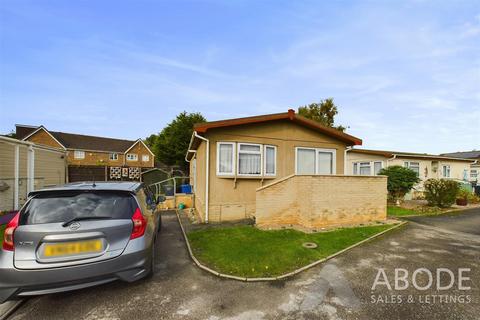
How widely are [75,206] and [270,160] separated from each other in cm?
698

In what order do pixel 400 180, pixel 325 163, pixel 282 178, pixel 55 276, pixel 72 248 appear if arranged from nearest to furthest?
1. pixel 55 276
2. pixel 72 248
3. pixel 282 178
4. pixel 325 163
5. pixel 400 180

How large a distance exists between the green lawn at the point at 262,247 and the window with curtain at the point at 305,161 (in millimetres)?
3184

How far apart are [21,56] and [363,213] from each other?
52.7 feet

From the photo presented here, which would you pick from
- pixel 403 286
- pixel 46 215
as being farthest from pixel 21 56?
pixel 403 286

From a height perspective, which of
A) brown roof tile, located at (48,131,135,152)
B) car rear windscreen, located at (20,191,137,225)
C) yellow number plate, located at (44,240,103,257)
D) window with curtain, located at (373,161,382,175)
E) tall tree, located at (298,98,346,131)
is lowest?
yellow number plate, located at (44,240,103,257)

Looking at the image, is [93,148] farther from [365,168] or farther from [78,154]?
[365,168]

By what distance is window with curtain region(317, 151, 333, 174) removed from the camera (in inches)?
383

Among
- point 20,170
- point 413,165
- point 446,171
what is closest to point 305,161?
point 413,165

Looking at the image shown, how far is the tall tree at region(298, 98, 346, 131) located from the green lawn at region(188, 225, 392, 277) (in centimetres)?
2064

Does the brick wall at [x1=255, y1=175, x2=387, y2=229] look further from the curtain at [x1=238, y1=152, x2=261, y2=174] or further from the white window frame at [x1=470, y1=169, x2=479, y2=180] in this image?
the white window frame at [x1=470, y1=169, x2=479, y2=180]

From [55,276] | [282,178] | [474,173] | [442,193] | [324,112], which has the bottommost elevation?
[442,193]

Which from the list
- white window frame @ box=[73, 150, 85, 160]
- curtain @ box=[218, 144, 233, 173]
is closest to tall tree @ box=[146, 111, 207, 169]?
white window frame @ box=[73, 150, 85, 160]

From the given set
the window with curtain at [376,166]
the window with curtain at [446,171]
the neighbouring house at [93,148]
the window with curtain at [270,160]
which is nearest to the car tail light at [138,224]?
the window with curtain at [270,160]

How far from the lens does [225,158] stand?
8352mm
